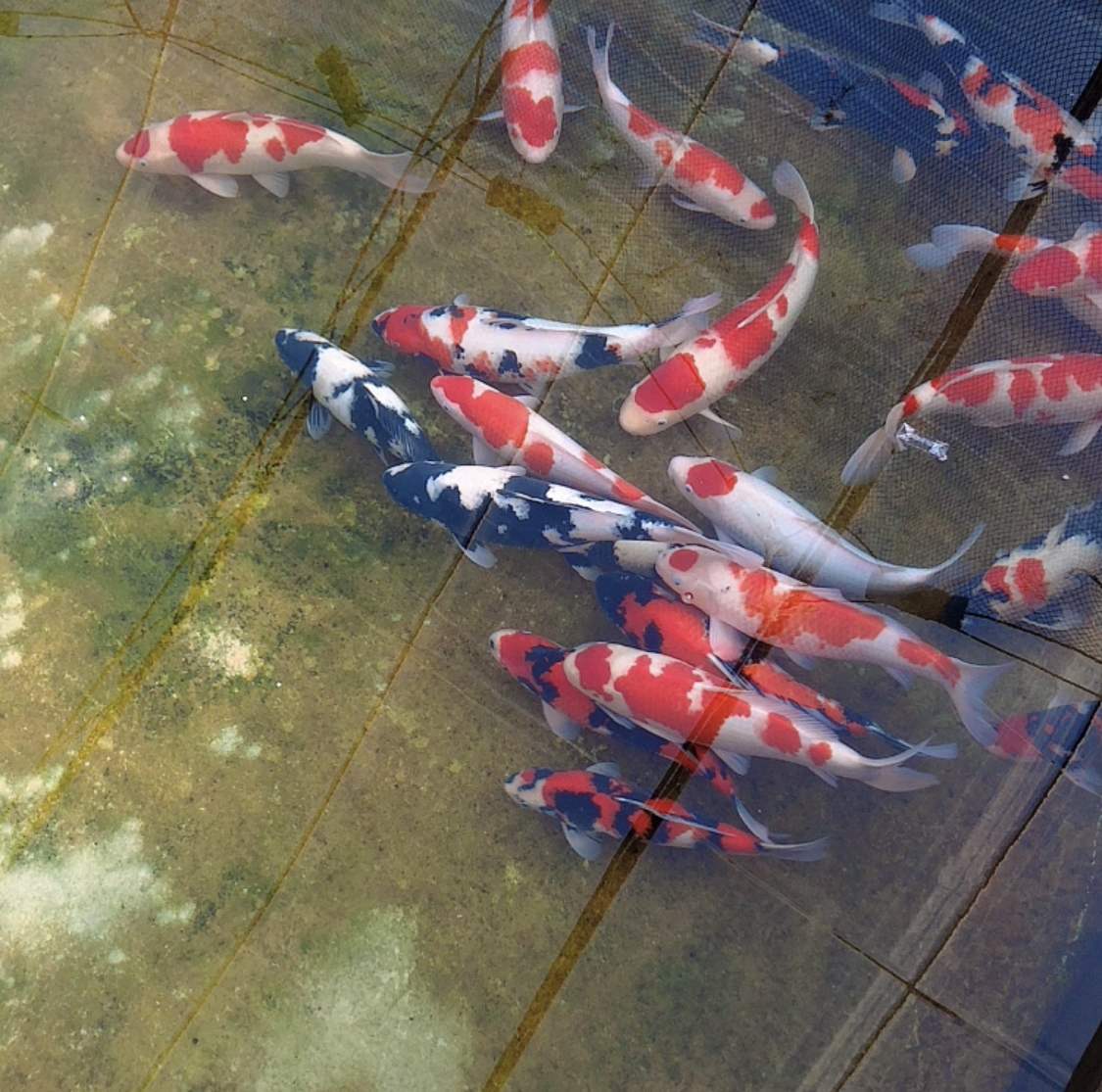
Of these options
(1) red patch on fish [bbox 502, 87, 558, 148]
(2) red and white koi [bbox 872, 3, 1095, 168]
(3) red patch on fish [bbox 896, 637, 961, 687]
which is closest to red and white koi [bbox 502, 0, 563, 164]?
(1) red patch on fish [bbox 502, 87, 558, 148]

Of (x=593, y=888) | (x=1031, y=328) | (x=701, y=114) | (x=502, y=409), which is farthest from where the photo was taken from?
(x=701, y=114)

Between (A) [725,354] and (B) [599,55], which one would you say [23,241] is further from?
(A) [725,354]

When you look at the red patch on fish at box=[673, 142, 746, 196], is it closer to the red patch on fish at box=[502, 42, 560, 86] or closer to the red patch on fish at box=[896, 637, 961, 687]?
the red patch on fish at box=[502, 42, 560, 86]

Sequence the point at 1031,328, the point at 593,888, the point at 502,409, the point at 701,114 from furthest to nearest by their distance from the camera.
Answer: the point at 701,114 → the point at 1031,328 → the point at 502,409 → the point at 593,888

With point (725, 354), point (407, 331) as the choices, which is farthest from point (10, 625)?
point (725, 354)

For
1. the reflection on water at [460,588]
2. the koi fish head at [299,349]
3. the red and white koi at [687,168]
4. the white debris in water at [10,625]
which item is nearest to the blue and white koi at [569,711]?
the reflection on water at [460,588]

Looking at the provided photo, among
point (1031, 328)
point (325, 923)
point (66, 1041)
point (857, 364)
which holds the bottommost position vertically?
point (66, 1041)

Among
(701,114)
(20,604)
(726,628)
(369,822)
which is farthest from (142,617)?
(701,114)

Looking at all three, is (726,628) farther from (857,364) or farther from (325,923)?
(325,923)
